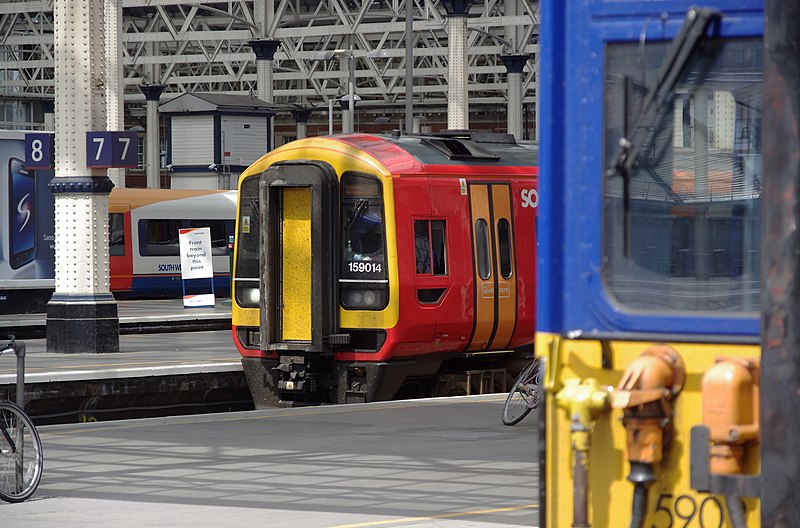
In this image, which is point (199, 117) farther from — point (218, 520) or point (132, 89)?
point (218, 520)

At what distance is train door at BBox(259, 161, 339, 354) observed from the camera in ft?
58.2

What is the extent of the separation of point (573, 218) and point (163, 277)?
33.8 meters

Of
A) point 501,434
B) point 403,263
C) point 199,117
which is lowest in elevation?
point 501,434

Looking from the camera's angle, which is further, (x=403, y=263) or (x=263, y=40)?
(x=263, y=40)

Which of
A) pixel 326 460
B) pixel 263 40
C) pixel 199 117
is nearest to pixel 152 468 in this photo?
pixel 326 460

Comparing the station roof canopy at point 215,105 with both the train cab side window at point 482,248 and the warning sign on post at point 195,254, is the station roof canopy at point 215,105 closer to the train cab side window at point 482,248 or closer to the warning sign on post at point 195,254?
the warning sign on post at point 195,254

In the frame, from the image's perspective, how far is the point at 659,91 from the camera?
4.18 meters

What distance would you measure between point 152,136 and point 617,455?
52.0 meters

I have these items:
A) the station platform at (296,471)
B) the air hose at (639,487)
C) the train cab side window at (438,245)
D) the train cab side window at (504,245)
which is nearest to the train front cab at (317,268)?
the train cab side window at (438,245)

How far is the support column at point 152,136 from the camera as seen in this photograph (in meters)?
53.7

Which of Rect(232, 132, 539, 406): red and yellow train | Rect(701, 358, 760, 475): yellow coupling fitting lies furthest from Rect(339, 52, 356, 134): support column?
Rect(701, 358, 760, 475): yellow coupling fitting

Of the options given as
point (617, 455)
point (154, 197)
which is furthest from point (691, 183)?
point (154, 197)

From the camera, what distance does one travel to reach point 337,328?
17953 millimetres

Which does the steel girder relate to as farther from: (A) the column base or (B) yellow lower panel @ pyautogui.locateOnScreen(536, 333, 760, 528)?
(B) yellow lower panel @ pyautogui.locateOnScreen(536, 333, 760, 528)
